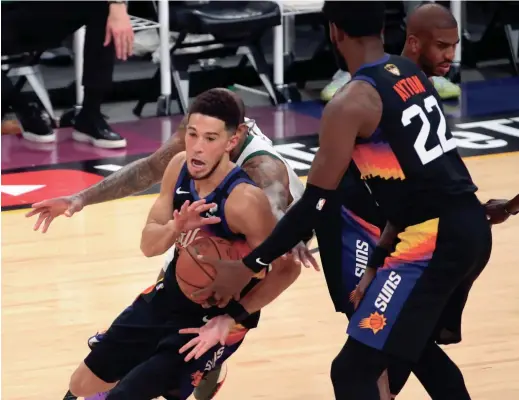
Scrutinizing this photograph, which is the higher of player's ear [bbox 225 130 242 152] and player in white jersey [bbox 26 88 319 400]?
player's ear [bbox 225 130 242 152]

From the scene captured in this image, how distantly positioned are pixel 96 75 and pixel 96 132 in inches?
16.4

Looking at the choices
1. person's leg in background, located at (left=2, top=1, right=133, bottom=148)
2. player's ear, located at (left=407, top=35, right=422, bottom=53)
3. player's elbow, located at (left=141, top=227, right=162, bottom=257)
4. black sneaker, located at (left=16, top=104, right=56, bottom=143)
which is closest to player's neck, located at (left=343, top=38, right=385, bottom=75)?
player's ear, located at (left=407, top=35, right=422, bottom=53)

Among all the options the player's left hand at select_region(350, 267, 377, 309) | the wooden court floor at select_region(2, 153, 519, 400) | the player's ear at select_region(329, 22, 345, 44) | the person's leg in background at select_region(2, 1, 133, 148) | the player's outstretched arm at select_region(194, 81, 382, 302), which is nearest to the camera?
the player's outstretched arm at select_region(194, 81, 382, 302)

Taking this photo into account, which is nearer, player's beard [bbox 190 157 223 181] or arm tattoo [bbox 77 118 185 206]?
player's beard [bbox 190 157 223 181]

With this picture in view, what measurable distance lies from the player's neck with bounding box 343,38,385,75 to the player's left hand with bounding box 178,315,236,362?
37.7 inches

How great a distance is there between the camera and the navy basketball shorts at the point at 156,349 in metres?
4.30

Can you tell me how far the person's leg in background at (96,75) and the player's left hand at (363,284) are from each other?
5.01 metres

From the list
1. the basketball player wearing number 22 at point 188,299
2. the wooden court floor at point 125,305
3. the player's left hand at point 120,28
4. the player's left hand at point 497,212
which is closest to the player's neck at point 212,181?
the basketball player wearing number 22 at point 188,299

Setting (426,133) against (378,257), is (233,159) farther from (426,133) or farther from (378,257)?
(426,133)

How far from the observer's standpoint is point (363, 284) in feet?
13.3

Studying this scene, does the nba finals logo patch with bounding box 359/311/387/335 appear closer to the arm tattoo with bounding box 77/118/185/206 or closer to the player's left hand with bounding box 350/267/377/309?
the player's left hand with bounding box 350/267/377/309

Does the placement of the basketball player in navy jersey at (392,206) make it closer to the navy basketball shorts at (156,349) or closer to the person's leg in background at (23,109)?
the navy basketball shorts at (156,349)

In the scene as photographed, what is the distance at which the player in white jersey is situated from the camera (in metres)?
4.45

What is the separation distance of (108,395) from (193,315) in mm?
399
